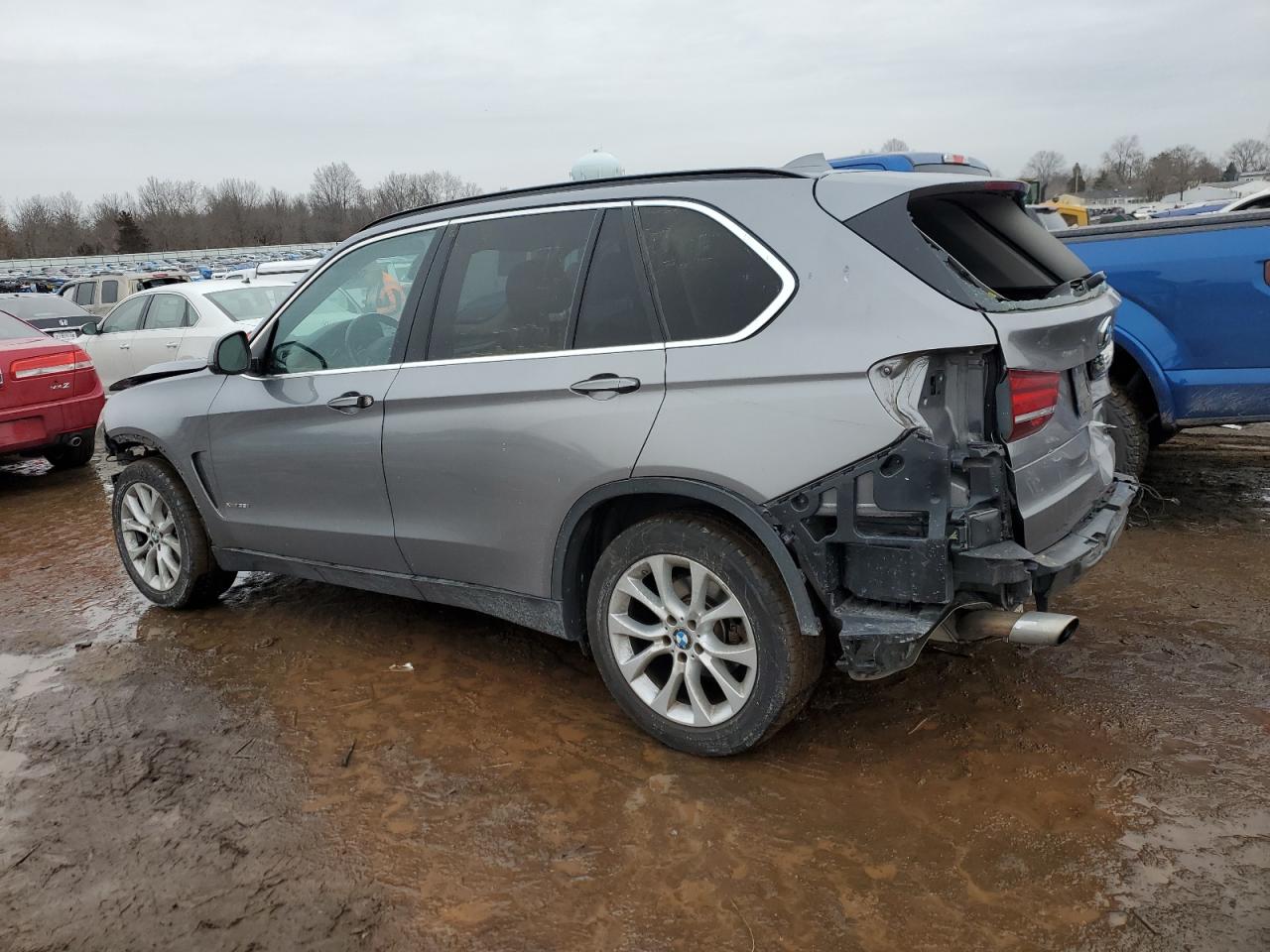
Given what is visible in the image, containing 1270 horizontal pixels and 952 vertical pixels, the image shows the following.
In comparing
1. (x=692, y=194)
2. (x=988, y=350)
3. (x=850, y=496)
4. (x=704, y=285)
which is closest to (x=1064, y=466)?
(x=988, y=350)

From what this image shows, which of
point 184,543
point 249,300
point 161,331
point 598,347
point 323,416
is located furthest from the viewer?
point 161,331

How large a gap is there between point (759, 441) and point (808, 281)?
Result: 503 mm

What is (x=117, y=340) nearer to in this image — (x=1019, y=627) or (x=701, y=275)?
(x=701, y=275)

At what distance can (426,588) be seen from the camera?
12.7 feet

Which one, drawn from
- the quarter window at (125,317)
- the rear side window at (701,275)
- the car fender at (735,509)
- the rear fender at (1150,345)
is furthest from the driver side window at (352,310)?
the quarter window at (125,317)

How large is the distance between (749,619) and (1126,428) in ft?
10.9

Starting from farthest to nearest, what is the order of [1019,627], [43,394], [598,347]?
[43,394] < [598,347] < [1019,627]

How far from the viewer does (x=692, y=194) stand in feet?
10.4

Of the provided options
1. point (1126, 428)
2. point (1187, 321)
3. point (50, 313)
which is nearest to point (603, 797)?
point (1126, 428)

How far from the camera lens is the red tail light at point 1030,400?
276 centimetres

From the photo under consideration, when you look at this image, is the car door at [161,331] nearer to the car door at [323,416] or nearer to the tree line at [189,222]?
the car door at [323,416]

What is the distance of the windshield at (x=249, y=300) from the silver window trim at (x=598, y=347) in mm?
6424

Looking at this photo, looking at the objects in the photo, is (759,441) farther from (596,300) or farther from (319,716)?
(319,716)

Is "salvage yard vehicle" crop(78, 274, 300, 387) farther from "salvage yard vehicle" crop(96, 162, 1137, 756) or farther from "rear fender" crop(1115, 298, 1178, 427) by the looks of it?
"rear fender" crop(1115, 298, 1178, 427)
